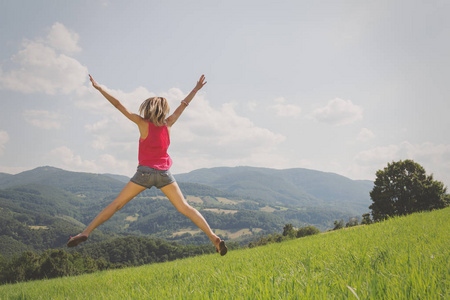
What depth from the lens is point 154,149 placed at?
4980 millimetres

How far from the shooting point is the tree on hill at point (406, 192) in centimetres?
4082

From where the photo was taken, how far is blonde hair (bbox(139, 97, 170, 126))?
507 centimetres

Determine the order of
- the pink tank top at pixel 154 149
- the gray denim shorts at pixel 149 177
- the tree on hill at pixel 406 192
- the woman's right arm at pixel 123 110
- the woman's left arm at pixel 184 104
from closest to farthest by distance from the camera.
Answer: the gray denim shorts at pixel 149 177, the pink tank top at pixel 154 149, the woman's right arm at pixel 123 110, the woman's left arm at pixel 184 104, the tree on hill at pixel 406 192

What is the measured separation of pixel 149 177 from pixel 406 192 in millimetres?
47998

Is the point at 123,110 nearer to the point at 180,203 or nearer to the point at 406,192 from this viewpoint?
the point at 180,203

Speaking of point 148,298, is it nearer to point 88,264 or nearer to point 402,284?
point 402,284

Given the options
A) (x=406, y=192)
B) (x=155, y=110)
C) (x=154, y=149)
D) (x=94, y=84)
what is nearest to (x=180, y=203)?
(x=154, y=149)

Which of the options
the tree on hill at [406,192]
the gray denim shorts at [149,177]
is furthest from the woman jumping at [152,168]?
the tree on hill at [406,192]

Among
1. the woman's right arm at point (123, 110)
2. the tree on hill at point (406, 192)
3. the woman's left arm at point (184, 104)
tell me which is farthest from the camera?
the tree on hill at point (406, 192)

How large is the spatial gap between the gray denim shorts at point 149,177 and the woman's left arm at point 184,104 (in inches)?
41.7

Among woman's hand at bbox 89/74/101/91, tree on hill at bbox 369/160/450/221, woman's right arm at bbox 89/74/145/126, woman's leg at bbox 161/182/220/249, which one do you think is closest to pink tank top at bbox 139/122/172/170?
woman's right arm at bbox 89/74/145/126

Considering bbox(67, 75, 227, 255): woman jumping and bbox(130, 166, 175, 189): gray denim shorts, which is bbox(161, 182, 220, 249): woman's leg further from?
bbox(130, 166, 175, 189): gray denim shorts

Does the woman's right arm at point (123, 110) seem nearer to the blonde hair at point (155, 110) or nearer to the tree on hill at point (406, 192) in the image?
the blonde hair at point (155, 110)

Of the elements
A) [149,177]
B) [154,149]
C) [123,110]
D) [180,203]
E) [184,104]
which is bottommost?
[180,203]
